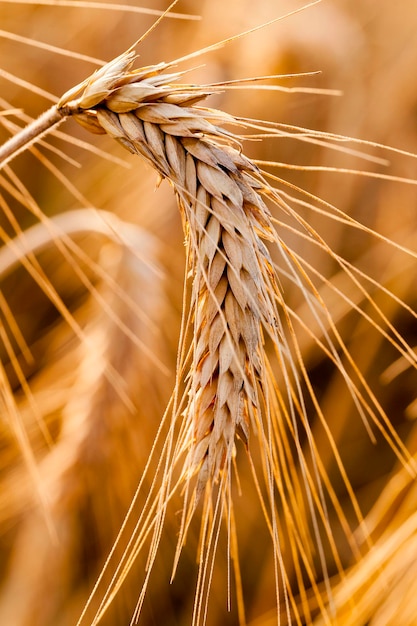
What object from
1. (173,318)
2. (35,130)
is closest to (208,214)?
(35,130)

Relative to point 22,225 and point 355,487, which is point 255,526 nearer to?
point 355,487

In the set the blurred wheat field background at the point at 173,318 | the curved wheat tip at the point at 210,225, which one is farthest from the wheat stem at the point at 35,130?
the blurred wheat field background at the point at 173,318

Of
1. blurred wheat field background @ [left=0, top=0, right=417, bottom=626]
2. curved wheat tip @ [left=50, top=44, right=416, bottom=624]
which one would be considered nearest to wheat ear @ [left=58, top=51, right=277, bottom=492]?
curved wheat tip @ [left=50, top=44, right=416, bottom=624]

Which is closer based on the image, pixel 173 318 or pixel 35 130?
pixel 35 130

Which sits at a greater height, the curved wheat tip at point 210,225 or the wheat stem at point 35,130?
the wheat stem at point 35,130

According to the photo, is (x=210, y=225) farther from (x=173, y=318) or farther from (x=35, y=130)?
(x=173, y=318)

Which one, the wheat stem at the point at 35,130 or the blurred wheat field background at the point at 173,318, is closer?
the wheat stem at the point at 35,130

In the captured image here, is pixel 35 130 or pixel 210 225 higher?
pixel 35 130

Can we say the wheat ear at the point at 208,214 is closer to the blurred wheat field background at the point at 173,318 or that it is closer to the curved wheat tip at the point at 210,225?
the curved wheat tip at the point at 210,225

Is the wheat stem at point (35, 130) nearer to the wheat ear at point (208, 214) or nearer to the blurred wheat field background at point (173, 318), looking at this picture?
the wheat ear at point (208, 214)
